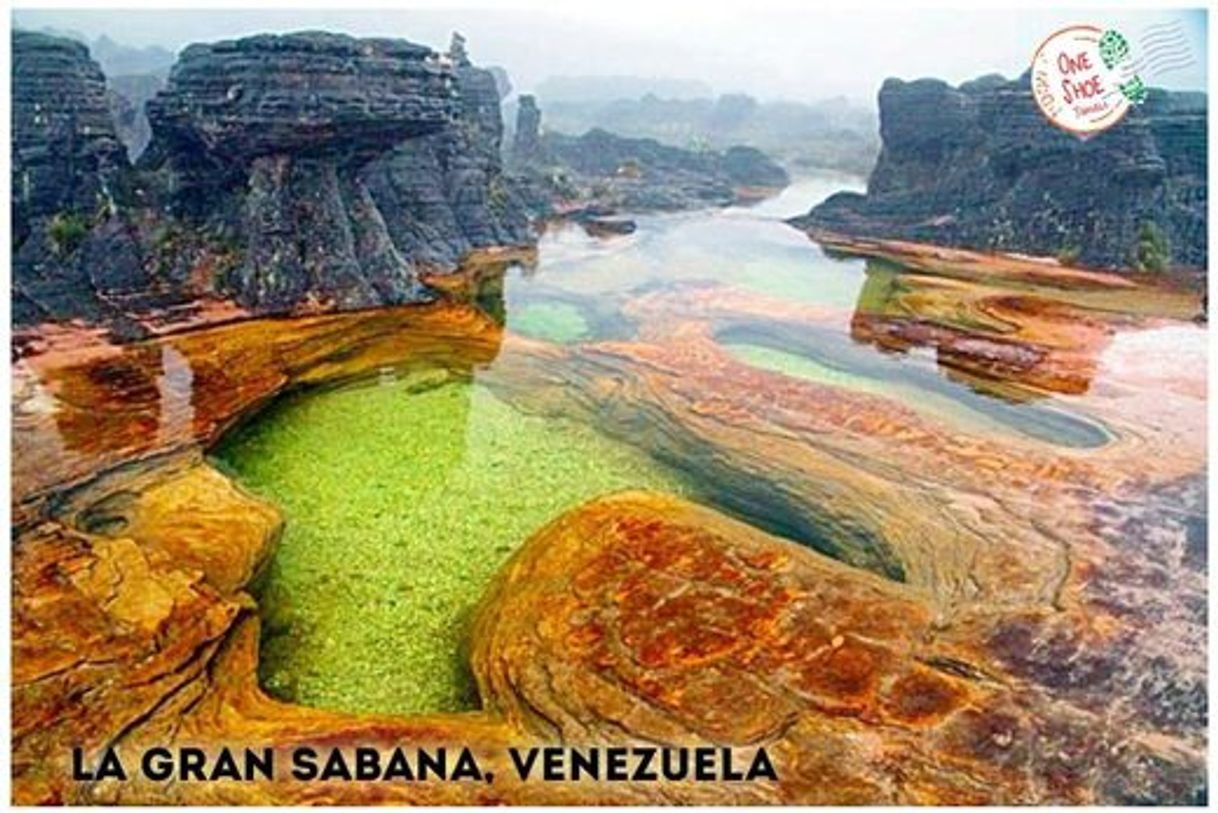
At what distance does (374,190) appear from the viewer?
2564 cm

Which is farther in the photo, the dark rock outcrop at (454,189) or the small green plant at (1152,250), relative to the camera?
the small green plant at (1152,250)

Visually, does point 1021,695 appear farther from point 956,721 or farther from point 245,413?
point 245,413

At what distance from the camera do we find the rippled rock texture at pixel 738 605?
6.34 m

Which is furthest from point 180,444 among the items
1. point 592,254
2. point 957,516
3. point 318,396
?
point 592,254

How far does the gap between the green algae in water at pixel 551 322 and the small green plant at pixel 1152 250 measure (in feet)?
52.4

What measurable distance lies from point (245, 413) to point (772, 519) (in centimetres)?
705

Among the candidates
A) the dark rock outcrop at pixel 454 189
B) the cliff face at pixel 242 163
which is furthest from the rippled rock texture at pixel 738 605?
the dark rock outcrop at pixel 454 189

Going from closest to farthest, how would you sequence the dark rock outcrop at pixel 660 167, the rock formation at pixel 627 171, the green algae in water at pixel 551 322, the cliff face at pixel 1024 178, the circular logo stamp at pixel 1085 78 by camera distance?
the circular logo stamp at pixel 1085 78 < the green algae in water at pixel 551 322 < the cliff face at pixel 1024 178 < the rock formation at pixel 627 171 < the dark rock outcrop at pixel 660 167

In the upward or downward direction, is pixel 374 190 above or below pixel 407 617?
above

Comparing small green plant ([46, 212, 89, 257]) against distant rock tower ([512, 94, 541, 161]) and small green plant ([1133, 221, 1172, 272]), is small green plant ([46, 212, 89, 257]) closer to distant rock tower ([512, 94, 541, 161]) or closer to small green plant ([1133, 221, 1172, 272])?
small green plant ([1133, 221, 1172, 272])

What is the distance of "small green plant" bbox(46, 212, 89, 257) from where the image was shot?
18.1 meters

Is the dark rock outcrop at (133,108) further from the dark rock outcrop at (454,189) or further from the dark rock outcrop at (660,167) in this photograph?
the dark rock outcrop at (660,167)

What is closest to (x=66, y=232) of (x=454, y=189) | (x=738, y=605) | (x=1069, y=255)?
(x=454, y=189)

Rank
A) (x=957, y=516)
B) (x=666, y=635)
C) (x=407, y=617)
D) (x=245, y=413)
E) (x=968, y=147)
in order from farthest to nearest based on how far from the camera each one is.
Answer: (x=968, y=147) → (x=245, y=413) → (x=957, y=516) → (x=407, y=617) → (x=666, y=635)
